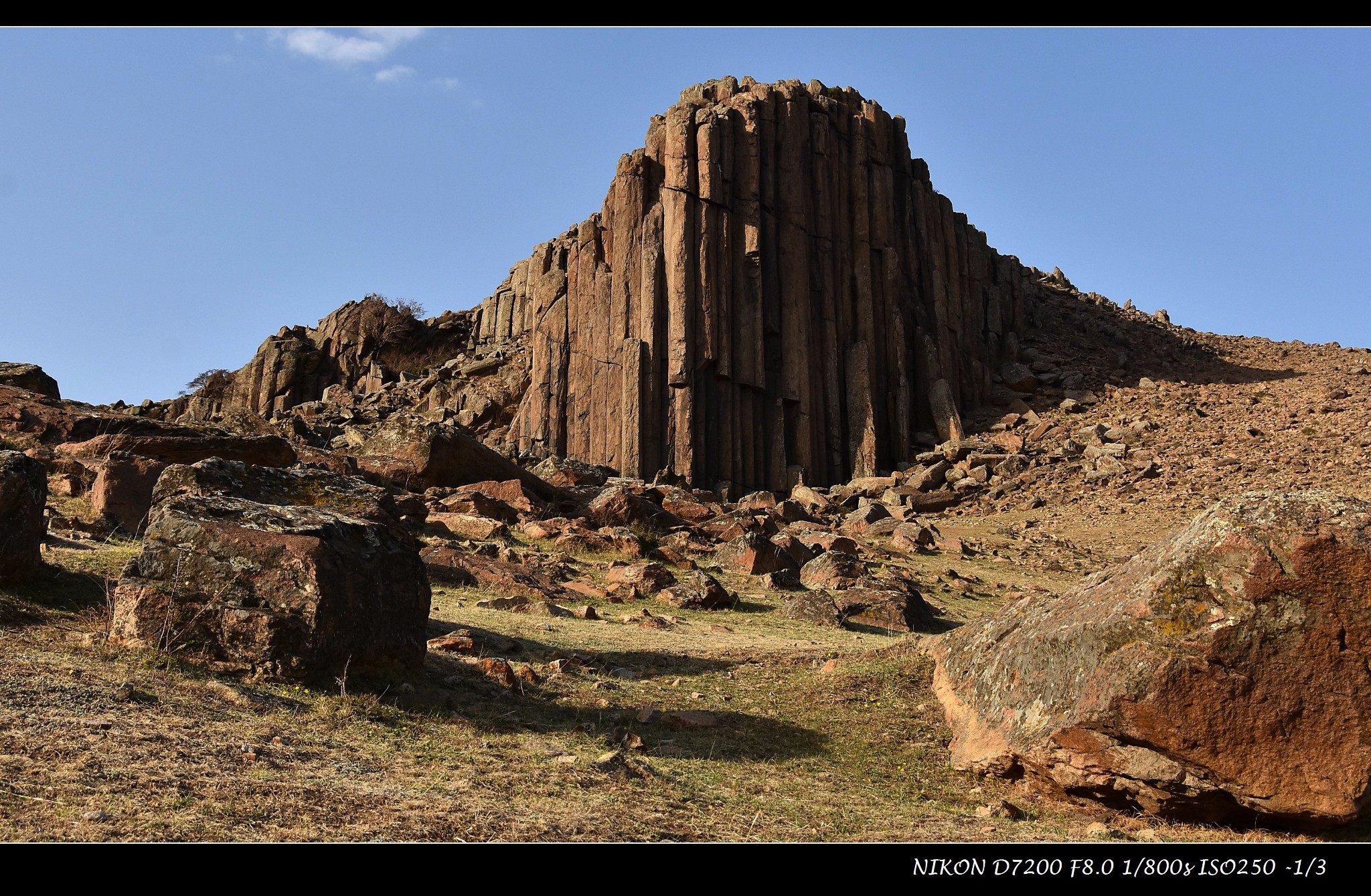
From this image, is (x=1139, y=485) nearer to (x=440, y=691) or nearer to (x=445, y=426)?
(x=445, y=426)

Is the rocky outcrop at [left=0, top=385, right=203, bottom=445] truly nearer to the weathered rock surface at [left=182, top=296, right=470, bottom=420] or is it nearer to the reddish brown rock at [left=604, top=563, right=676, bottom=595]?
the reddish brown rock at [left=604, top=563, right=676, bottom=595]

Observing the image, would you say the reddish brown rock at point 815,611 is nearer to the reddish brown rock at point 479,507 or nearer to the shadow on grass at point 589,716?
the shadow on grass at point 589,716

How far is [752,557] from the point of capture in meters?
19.6

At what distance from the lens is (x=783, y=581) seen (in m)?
18.8

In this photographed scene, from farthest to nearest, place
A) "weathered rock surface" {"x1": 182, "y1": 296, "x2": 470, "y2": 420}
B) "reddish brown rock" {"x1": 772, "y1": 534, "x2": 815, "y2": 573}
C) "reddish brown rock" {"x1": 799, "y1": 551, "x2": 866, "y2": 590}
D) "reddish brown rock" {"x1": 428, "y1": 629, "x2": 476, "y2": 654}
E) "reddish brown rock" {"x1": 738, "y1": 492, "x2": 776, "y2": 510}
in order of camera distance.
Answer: "weathered rock surface" {"x1": 182, "y1": 296, "x2": 470, "y2": 420} < "reddish brown rock" {"x1": 738, "y1": 492, "x2": 776, "y2": 510} < "reddish brown rock" {"x1": 772, "y1": 534, "x2": 815, "y2": 573} < "reddish brown rock" {"x1": 799, "y1": 551, "x2": 866, "y2": 590} < "reddish brown rock" {"x1": 428, "y1": 629, "x2": 476, "y2": 654}

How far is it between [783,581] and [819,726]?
9.30m

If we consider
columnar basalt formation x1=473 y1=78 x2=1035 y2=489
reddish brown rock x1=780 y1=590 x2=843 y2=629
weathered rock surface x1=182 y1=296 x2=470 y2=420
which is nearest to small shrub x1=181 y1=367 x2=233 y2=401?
weathered rock surface x1=182 y1=296 x2=470 y2=420

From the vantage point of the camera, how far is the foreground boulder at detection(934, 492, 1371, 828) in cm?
693

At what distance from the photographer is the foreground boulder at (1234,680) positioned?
6934 mm

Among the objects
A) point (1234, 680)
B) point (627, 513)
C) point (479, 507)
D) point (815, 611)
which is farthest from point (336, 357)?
point (1234, 680)

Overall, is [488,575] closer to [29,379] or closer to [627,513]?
[627,513]

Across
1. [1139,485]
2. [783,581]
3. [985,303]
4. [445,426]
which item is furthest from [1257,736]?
[985,303]

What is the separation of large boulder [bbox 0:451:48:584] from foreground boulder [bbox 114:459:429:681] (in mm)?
1527

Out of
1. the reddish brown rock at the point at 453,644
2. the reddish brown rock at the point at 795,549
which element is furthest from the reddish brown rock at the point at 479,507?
the reddish brown rock at the point at 453,644
